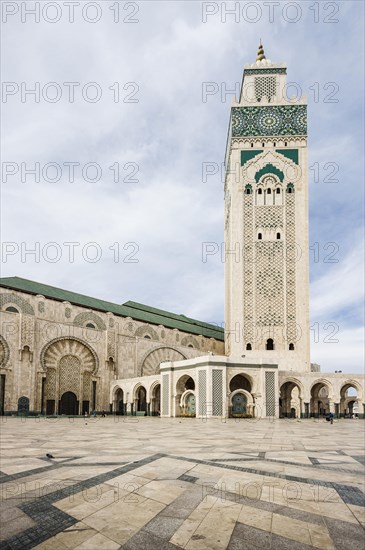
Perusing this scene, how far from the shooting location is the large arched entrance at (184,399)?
1199 inches

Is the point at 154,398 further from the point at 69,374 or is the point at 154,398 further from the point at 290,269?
the point at 290,269

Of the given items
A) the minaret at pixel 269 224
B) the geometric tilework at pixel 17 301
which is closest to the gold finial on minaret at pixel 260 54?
the minaret at pixel 269 224

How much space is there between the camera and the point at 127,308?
1763 inches

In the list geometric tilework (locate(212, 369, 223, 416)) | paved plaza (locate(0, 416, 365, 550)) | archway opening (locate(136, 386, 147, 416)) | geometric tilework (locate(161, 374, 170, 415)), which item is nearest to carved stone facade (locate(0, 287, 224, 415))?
archway opening (locate(136, 386, 147, 416))

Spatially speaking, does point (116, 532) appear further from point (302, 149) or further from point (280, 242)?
point (302, 149)

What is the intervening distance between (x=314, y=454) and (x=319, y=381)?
25746mm

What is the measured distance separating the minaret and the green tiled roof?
10.8 meters

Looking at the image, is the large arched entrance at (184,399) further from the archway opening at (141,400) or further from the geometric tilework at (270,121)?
the geometric tilework at (270,121)

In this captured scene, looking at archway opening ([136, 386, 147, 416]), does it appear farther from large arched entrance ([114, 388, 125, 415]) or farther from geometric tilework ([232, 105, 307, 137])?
geometric tilework ([232, 105, 307, 137])

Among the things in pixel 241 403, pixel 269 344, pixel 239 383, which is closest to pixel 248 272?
pixel 269 344

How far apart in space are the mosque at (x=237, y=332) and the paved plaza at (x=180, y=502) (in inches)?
849

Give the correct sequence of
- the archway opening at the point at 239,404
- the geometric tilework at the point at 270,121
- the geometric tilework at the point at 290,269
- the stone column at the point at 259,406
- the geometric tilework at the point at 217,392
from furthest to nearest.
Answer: the geometric tilework at the point at 270,121 → the geometric tilework at the point at 290,269 → the archway opening at the point at 239,404 → the stone column at the point at 259,406 → the geometric tilework at the point at 217,392

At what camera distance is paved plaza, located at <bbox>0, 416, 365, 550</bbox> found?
3535mm

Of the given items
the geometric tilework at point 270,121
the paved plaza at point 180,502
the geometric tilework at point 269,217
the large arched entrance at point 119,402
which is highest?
the geometric tilework at point 270,121
